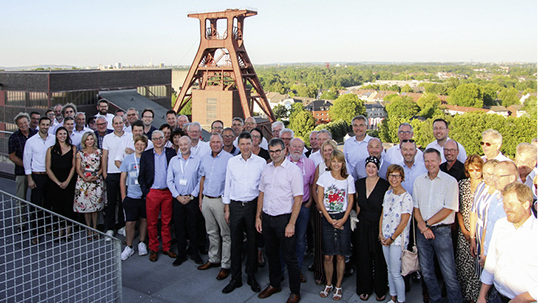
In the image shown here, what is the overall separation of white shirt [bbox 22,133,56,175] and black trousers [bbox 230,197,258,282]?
9.08 ft

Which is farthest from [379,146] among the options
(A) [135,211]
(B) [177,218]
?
(A) [135,211]

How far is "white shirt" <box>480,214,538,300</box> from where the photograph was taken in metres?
2.60

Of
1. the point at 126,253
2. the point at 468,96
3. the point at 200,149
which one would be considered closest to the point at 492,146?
the point at 200,149

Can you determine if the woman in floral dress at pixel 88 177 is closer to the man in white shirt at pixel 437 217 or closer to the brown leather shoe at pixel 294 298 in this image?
the brown leather shoe at pixel 294 298

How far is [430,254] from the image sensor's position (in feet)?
12.9

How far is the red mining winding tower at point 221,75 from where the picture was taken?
35969mm

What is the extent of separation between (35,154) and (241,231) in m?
3.00

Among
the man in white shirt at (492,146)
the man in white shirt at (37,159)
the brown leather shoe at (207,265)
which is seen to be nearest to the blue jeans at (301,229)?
the brown leather shoe at (207,265)

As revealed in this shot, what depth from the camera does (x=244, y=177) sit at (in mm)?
4289

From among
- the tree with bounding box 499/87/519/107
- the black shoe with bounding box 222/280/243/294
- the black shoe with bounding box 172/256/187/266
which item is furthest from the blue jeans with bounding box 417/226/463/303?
the tree with bounding box 499/87/519/107

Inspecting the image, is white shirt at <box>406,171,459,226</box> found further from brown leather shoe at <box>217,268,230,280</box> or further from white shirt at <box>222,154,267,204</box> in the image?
brown leather shoe at <box>217,268,230,280</box>

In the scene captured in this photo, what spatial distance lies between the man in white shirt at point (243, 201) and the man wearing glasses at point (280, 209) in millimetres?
147

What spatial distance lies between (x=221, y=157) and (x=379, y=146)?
1.74 m

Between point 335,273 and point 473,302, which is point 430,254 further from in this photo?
point 335,273
